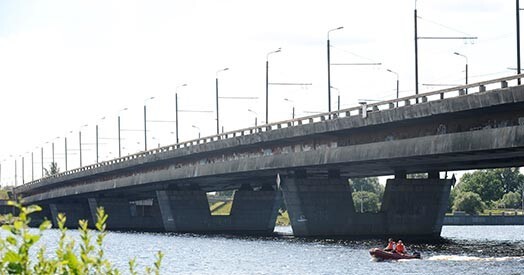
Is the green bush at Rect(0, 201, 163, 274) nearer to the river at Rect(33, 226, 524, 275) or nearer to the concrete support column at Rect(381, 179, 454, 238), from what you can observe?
the river at Rect(33, 226, 524, 275)

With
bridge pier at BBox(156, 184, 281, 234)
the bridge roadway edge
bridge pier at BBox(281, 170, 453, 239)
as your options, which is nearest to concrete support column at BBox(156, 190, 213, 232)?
bridge pier at BBox(156, 184, 281, 234)

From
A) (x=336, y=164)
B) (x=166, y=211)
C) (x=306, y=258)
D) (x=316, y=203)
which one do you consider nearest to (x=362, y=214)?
(x=316, y=203)

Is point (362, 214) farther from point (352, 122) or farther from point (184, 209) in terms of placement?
point (184, 209)

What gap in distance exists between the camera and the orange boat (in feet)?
210

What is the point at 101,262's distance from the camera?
15.7 meters

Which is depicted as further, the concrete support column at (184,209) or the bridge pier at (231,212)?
the concrete support column at (184,209)

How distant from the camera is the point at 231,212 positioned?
118562 mm

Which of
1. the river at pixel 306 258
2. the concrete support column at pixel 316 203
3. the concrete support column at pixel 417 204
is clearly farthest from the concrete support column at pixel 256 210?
the concrete support column at pixel 316 203

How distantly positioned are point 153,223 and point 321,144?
67.8 metres

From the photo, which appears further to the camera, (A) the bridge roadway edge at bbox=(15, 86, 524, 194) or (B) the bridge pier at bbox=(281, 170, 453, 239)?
(B) the bridge pier at bbox=(281, 170, 453, 239)

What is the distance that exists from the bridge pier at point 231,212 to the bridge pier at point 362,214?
24661mm

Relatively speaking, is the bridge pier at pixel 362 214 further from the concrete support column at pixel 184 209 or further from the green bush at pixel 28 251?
the green bush at pixel 28 251

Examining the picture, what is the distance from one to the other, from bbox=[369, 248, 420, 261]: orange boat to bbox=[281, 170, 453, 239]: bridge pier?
2422cm

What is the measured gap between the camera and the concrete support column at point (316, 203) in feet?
292
